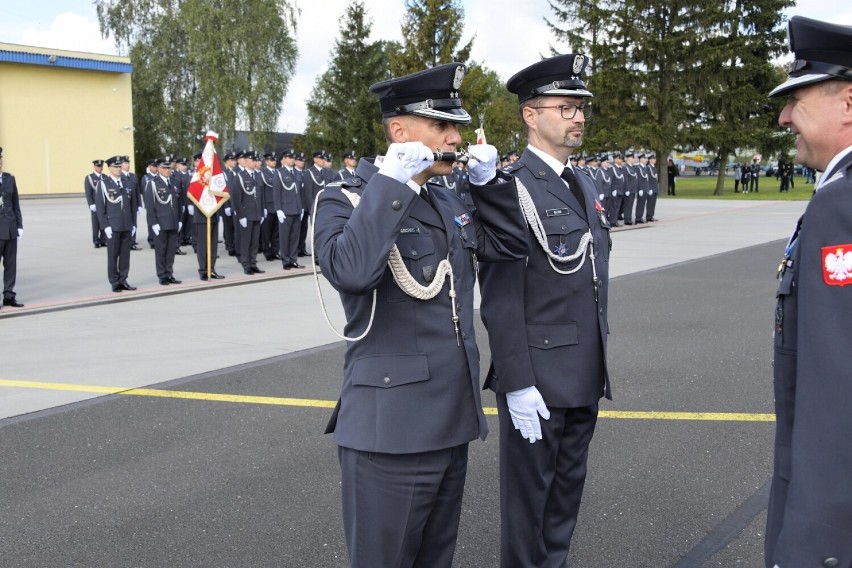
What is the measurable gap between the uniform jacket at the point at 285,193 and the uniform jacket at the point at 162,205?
6.28 ft

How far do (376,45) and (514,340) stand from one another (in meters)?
47.3

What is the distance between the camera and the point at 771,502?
2088 mm

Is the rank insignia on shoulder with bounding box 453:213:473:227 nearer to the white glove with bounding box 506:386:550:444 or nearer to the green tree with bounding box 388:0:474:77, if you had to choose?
the white glove with bounding box 506:386:550:444

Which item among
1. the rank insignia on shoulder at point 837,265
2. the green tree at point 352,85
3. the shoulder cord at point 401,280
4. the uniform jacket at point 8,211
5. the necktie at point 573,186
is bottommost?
the uniform jacket at point 8,211

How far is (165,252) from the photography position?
13070 mm

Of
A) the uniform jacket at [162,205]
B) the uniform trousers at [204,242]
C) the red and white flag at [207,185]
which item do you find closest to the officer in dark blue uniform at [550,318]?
the red and white flag at [207,185]

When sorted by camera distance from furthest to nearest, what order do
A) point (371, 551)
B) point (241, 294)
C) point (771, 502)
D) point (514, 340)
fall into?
point (241, 294), point (514, 340), point (371, 551), point (771, 502)

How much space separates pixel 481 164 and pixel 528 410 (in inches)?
38.0

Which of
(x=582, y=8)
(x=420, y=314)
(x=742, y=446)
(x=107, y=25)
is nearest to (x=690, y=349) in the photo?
(x=742, y=446)

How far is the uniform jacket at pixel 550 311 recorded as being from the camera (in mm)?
3150

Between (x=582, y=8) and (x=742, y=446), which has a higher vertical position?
(x=582, y=8)

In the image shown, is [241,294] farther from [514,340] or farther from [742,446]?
[514,340]

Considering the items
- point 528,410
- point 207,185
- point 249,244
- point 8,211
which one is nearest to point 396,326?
point 528,410

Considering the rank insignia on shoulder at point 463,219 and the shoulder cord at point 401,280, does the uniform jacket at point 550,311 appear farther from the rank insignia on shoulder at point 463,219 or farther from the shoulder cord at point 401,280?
the shoulder cord at point 401,280
